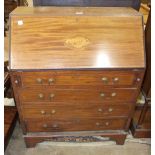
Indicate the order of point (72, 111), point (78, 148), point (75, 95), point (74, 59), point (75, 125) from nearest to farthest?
1. point (74, 59)
2. point (75, 95)
3. point (72, 111)
4. point (75, 125)
5. point (78, 148)

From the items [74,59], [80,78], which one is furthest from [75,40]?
[80,78]

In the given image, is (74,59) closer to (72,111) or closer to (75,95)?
(75,95)

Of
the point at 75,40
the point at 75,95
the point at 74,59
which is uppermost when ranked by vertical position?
the point at 75,40

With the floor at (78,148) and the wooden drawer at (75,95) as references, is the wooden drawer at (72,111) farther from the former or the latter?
the floor at (78,148)

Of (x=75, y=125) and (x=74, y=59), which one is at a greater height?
(x=74, y=59)

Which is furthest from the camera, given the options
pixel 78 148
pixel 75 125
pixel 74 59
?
pixel 78 148

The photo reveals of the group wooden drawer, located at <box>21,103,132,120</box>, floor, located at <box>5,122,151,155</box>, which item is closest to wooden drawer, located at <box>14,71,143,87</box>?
wooden drawer, located at <box>21,103,132,120</box>

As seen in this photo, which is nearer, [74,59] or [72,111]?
[74,59]

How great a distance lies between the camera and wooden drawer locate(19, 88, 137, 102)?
1539 mm

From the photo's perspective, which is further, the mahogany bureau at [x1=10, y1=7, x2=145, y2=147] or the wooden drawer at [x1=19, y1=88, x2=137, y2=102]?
the wooden drawer at [x1=19, y1=88, x2=137, y2=102]

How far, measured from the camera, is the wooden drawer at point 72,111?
5.40ft

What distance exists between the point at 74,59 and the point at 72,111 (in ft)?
1.61

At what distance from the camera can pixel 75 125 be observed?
1811mm

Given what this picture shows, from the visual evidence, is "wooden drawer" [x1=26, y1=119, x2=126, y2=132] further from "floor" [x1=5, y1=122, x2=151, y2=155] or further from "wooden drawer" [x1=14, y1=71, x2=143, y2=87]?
"wooden drawer" [x1=14, y1=71, x2=143, y2=87]
